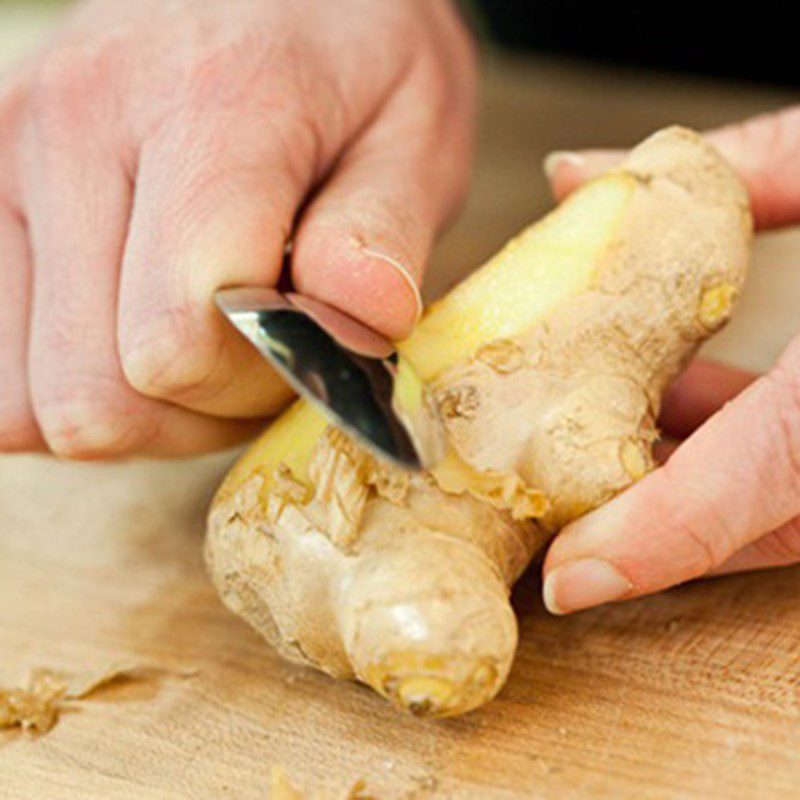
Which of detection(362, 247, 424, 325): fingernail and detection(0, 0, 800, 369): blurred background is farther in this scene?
detection(0, 0, 800, 369): blurred background

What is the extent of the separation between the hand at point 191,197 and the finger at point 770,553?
316 mm

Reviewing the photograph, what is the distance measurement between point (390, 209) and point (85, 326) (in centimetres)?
28

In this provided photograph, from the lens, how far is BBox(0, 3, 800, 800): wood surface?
833 mm

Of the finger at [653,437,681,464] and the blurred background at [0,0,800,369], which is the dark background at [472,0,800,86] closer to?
the blurred background at [0,0,800,369]

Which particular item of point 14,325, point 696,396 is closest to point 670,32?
point 696,396

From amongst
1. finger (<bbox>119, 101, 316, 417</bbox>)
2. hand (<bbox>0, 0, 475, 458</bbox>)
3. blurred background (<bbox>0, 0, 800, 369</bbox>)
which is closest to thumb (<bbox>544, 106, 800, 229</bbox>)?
hand (<bbox>0, 0, 475, 458</bbox>)

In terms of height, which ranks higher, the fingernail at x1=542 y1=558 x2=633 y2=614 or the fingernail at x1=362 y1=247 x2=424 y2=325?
the fingernail at x1=362 y1=247 x2=424 y2=325

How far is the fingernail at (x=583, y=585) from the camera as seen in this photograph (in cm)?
89

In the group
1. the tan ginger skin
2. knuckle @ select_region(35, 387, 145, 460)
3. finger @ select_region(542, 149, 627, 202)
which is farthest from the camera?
finger @ select_region(542, 149, 627, 202)

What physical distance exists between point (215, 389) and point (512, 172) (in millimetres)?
1095

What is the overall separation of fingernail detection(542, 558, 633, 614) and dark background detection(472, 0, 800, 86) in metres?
1.38

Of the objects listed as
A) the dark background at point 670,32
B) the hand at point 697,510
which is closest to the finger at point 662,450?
the hand at point 697,510

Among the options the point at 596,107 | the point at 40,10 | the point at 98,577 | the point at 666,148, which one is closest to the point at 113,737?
the point at 98,577

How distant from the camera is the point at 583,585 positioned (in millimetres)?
895
